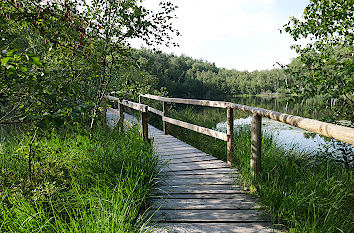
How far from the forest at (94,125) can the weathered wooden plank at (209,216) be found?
18 centimetres

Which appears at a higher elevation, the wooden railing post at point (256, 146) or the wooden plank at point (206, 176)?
the wooden railing post at point (256, 146)

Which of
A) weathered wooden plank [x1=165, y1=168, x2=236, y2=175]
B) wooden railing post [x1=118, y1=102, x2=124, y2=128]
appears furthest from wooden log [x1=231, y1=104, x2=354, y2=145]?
wooden railing post [x1=118, y1=102, x2=124, y2=128]

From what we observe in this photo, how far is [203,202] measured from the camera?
263 cm

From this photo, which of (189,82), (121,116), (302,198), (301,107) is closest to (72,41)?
(121,116)

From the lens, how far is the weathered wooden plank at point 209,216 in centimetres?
228

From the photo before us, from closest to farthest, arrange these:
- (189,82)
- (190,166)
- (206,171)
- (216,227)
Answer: (216,227)
(206,171)
(190,166)
(189,82)

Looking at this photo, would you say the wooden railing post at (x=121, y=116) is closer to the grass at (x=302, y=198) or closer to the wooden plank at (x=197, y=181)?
the wooden plank at (x=197, y=181)

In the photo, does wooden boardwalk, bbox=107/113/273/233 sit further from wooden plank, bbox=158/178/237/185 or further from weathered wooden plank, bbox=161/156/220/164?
weathered wooden plank, bbox=161/156/220/164

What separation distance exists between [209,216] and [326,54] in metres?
3.86

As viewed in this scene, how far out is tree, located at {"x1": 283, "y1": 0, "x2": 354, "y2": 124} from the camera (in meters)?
4.18

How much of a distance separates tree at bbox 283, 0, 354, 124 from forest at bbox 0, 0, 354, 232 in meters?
0.02

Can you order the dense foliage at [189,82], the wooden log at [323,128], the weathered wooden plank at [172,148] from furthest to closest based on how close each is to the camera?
the dense foliage at [189,82] < the weathered wooden plank at [172,148] < the wooden log at [323,128]

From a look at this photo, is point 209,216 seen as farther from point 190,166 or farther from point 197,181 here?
point 190,166

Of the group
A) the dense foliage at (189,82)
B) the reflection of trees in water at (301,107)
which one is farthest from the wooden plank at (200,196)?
the dense foliage at (189,82)
